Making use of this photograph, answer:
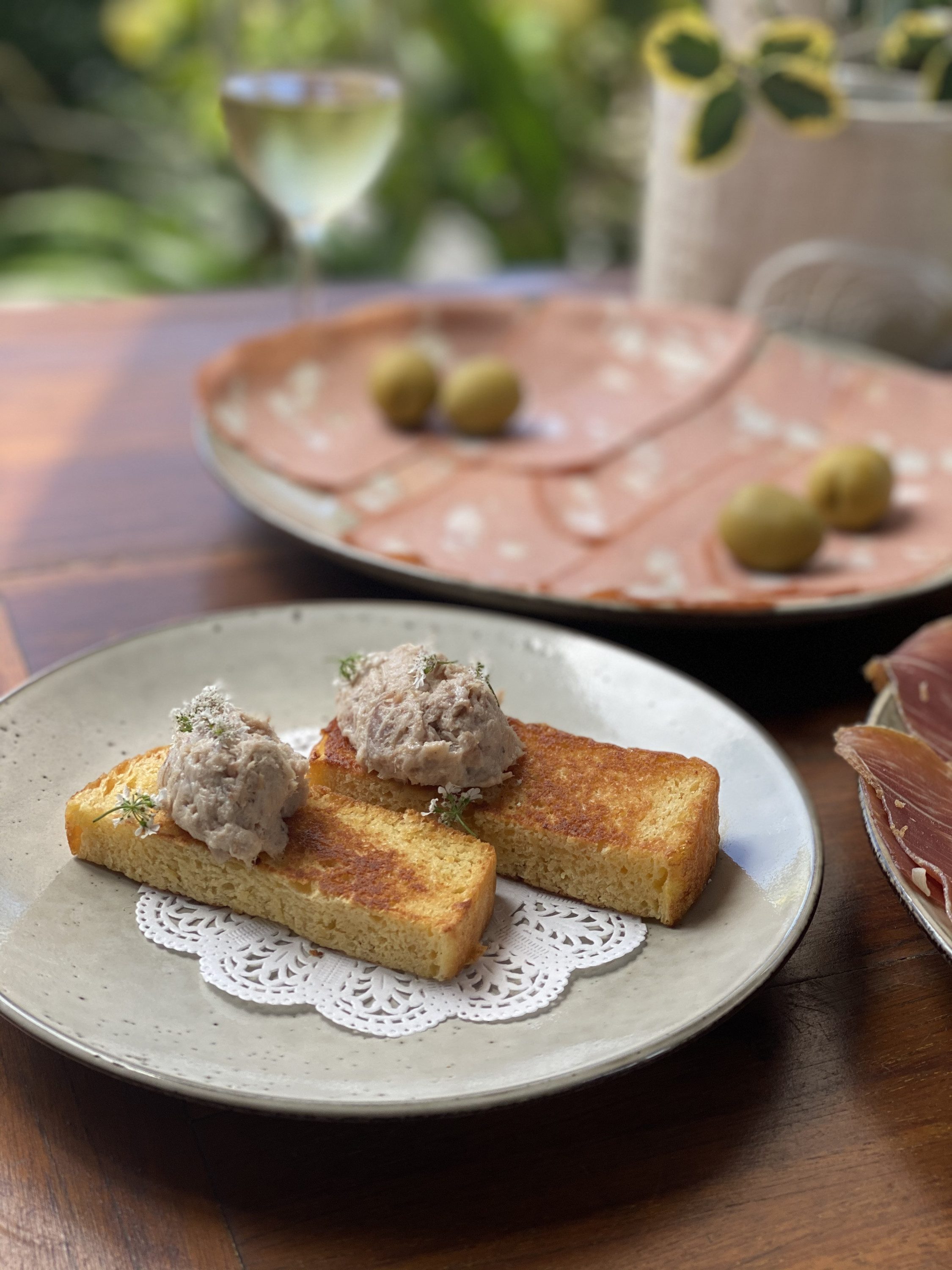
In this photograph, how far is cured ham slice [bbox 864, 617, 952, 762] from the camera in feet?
3.26

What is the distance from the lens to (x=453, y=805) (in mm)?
896

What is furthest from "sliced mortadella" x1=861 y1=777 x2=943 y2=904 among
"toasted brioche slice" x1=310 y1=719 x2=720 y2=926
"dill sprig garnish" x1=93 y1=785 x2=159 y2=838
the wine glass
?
the wine glass

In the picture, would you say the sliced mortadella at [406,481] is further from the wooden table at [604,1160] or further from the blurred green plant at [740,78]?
the wooden table at [604,1160]

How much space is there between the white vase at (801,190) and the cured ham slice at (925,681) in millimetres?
996

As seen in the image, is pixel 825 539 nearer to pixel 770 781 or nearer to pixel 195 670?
pixel 770 781

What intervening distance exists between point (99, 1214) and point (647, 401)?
4.50 ft

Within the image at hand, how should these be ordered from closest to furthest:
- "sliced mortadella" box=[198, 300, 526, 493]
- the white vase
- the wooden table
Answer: the wooden table, "sliced mortadella" box=[198, 300, 526, 493], the white vase

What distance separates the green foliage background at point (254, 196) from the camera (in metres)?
3.48

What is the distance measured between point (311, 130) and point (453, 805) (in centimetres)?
105

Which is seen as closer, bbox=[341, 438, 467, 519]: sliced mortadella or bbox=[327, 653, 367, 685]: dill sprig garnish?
bbox=[327, 653, 367, 685]: dill sprig garnish

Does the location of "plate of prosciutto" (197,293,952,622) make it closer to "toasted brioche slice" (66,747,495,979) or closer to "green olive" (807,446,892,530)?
"green olive" (807,446,892,530)

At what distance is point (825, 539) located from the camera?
1435mm

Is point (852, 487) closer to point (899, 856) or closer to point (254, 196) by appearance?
point (899, 856)

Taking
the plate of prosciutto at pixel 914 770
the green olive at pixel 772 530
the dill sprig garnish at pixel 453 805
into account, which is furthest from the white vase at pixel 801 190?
the dill sprig garnish at pixel 453 805
